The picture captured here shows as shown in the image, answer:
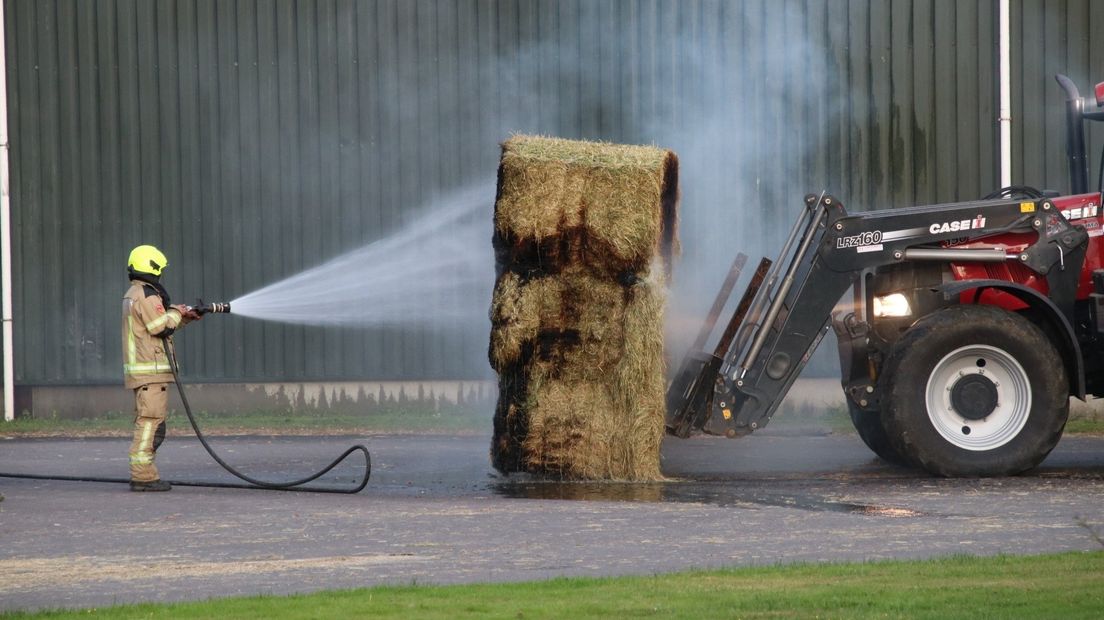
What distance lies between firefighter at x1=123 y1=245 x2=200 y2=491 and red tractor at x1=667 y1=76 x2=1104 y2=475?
3.95 metres

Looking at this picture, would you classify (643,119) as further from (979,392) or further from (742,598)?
(742,598)

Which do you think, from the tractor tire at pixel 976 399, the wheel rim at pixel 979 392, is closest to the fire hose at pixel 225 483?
the tractor tire at pixel 976 399

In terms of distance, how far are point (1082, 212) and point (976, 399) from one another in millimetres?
1852

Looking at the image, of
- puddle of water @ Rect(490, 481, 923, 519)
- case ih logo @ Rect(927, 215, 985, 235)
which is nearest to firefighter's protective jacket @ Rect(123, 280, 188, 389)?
puddle of water @ Rect(490, 481, 923, 519)

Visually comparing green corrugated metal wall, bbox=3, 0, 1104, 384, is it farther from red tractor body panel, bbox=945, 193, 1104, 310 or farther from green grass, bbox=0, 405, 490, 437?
red tractor body panel, bbox=945, 193, 1104, 310

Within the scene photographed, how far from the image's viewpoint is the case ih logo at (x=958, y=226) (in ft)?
38.7

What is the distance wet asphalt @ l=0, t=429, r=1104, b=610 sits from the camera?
777 cm

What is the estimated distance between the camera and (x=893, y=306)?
12.0 metres

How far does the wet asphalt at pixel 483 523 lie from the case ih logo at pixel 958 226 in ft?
6.36

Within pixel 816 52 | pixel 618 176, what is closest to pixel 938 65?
pixel 816 52

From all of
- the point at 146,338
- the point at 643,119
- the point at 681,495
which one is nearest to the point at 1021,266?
the point at 681,495

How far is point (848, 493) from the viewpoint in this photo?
34.9ft

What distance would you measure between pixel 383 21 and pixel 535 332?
7.90 m

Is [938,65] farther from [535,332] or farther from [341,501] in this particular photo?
[341,501]
